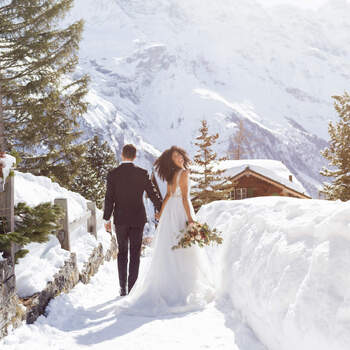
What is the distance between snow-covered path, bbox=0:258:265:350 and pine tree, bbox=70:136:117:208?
67.9 feet

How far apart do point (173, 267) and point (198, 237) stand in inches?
24.3

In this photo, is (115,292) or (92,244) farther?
(92,244)

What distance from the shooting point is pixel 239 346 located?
13.5ft

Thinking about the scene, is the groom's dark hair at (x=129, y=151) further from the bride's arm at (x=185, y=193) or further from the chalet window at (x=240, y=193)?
the chalet window at (x=240, y=193)

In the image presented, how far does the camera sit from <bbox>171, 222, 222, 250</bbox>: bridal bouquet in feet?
19.6

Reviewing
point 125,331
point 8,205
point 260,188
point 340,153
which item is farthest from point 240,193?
point 8,205

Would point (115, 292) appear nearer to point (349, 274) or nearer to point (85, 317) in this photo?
point (85, 317)

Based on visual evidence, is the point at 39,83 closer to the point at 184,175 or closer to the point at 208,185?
the point at 184,175

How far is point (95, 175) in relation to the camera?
30984 millimetres

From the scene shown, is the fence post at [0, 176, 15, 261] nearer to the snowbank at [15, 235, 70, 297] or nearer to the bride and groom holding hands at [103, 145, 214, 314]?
the snowbank at [15, 235, 70, 297]

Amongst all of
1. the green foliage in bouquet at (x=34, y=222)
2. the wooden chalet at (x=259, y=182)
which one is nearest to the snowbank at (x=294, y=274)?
the green foliage in bouquet at (x=34, y=222)

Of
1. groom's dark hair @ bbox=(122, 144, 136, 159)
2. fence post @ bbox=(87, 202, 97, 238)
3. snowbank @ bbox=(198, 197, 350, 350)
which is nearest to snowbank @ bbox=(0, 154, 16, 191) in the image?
groom's dark hair @ bbox=(122, 144, 136, 159)

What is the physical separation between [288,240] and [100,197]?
2723 centimetres

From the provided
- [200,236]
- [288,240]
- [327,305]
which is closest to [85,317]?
[200,236]
